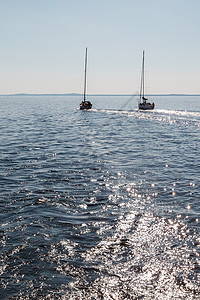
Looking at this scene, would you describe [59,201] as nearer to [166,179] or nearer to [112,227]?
[112,227]

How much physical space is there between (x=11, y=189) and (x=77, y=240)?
6922 millimetres

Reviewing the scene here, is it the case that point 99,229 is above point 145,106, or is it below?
below

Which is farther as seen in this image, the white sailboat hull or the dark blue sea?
the white sailboat hull

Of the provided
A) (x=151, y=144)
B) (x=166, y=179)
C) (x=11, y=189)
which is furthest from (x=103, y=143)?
(x=11, y=189)

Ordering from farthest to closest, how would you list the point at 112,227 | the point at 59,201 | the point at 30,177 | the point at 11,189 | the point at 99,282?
the point at 30,177
the point at 11,189
the point at 59,201
the point at 112,227
the point at 99,282

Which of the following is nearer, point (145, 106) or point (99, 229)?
point (99, 229)

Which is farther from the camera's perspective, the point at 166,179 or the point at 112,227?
the point at 166,179

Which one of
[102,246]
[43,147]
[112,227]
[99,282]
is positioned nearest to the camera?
[99,282]

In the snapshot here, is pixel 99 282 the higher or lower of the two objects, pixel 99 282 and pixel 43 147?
the lower

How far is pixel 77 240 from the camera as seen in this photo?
10.0 meters

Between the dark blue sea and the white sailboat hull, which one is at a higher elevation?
the white sailboat hull

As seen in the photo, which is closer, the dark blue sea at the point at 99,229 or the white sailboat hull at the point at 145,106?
the dark blue sea at the point at 99,229

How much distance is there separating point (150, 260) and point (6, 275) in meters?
4.70

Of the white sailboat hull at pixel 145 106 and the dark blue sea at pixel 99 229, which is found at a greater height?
the white sailboat hull at pixel 145 106
